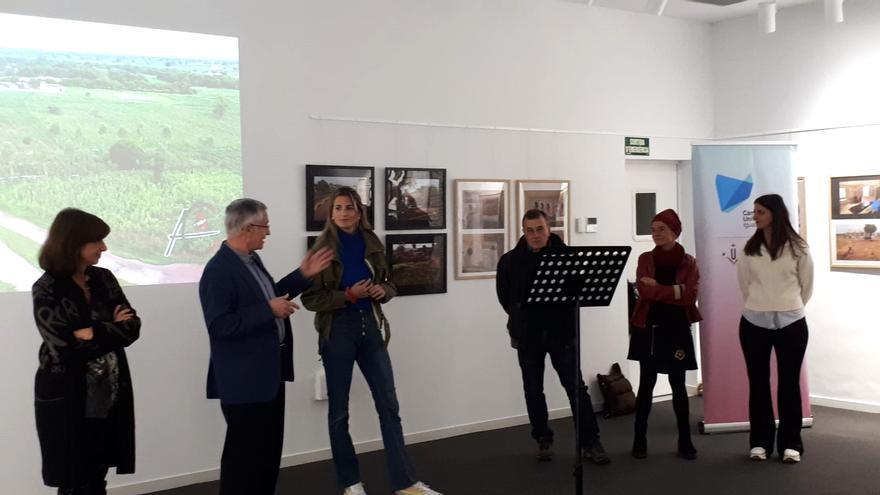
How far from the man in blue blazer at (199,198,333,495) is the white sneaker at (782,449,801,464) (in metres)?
3.47

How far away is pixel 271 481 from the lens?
365cm

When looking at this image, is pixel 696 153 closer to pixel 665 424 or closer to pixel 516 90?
pixel 516 90

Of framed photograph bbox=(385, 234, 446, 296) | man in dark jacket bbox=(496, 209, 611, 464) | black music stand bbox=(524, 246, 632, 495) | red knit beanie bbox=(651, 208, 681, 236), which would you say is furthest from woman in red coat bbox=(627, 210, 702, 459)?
framed photograph bbox=(385, 234, 446, 296)

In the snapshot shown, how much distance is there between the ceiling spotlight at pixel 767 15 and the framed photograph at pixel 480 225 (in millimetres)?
2464

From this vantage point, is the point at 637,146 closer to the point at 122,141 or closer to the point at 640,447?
the point at 640,447

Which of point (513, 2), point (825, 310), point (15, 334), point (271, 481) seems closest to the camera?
point (271, 481)

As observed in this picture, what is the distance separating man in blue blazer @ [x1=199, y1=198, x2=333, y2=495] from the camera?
354 cm

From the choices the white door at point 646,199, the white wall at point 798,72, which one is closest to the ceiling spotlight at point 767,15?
the white wall at point 798,72

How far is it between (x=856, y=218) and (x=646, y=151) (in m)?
1.82

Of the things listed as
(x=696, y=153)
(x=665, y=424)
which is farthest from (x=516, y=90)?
(x=665, y=424)

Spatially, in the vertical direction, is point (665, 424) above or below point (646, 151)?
below

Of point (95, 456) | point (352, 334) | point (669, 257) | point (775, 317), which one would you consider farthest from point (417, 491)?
point (775, 317)

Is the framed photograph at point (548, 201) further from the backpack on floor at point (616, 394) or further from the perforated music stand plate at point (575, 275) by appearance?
the perforated music stand plate at point (575, 275)

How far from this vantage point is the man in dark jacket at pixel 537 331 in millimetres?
5363
